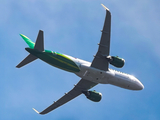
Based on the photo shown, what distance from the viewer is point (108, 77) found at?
5884 centimetres

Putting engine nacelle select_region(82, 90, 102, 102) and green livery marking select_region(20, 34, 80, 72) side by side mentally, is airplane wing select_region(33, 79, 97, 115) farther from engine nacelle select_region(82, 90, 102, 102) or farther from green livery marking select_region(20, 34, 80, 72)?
green livery marking select_region(20, 34, 80, 72)

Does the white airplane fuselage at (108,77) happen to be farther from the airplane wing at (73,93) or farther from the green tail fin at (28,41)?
the green tail fin at (28,41)

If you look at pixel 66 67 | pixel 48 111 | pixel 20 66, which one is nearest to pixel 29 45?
pixel 20 66

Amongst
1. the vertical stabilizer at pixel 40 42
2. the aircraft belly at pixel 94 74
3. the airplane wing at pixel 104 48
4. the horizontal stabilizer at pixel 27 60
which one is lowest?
the horizontal stabilizer at pixel 27 60

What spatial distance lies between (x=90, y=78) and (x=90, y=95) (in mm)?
5539

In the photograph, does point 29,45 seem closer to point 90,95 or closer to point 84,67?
point 84,67

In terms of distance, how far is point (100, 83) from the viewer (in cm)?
6081

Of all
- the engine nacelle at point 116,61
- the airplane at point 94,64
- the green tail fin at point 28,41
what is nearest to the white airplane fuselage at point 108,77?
the airplane at point 94,64

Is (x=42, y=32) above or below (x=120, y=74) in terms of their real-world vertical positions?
below

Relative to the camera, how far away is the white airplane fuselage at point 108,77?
2260 inches

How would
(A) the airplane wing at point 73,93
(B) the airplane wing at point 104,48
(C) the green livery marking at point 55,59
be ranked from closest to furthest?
1. (B) the airplane wing at point 104,48
2. (C) the green livery marking at point 55,59
3. (A) the airplane wing at point 73,93

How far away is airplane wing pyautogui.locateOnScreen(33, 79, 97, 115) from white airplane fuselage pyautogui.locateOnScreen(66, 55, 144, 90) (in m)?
3.37

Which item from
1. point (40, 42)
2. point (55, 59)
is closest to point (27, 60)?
point (55, 59)

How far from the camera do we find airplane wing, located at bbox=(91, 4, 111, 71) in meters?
50.6
